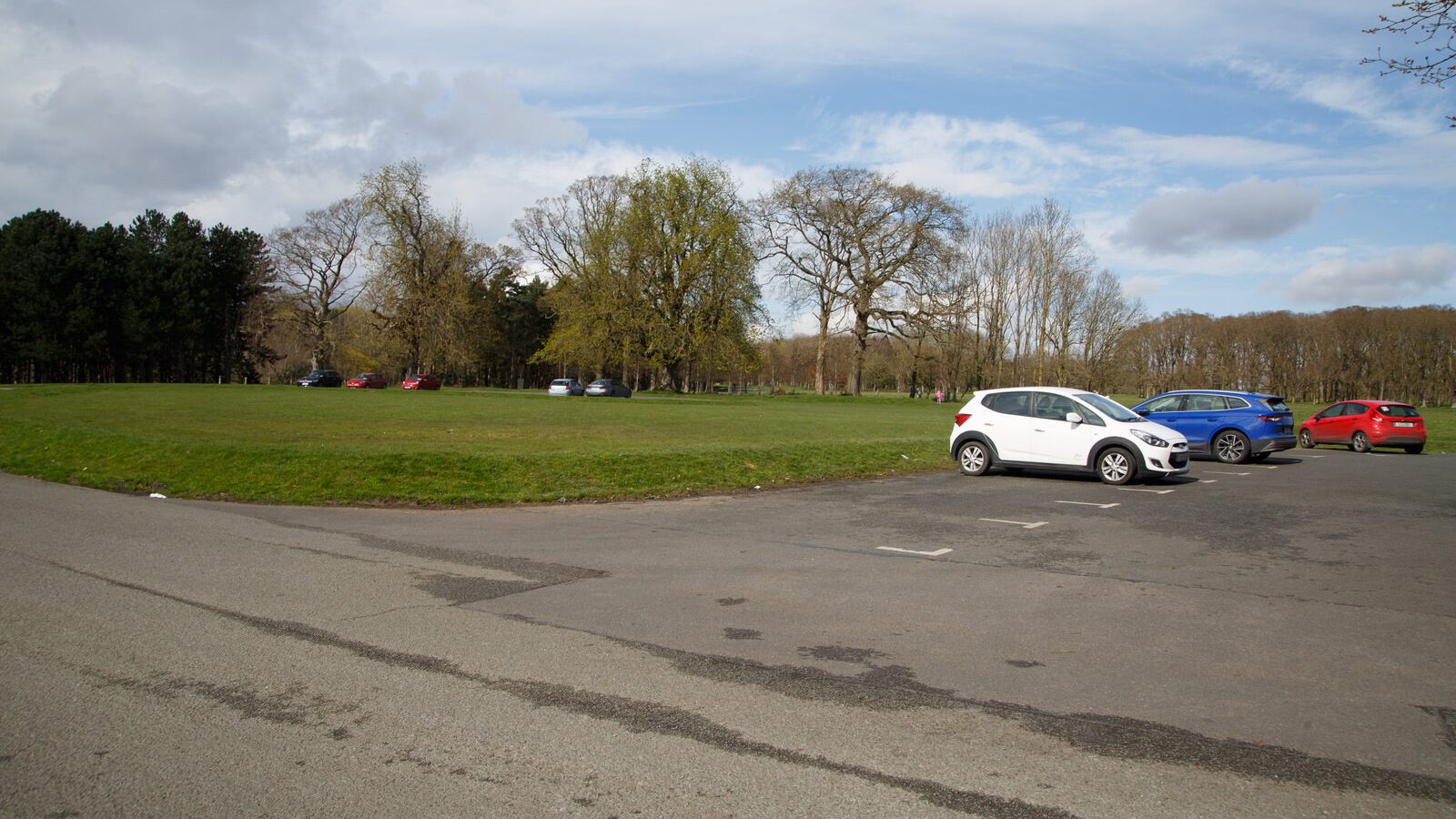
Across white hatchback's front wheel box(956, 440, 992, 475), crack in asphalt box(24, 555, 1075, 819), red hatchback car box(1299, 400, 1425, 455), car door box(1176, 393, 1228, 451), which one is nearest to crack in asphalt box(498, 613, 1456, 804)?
crack in asphalt box(24, 555, 1075, 819)

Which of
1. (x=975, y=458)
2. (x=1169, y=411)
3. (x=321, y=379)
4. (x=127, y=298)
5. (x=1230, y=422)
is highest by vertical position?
(x=127, y=298)

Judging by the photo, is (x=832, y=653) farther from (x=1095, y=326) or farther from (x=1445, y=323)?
(x=1445, y=323)

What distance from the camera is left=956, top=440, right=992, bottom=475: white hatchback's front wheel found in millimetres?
17031

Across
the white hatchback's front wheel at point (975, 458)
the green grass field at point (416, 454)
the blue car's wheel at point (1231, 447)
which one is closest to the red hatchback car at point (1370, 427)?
the green grass field at point (416, 454)

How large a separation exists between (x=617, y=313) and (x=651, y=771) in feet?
190

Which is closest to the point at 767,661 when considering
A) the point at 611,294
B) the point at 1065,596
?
the point at 1065,596

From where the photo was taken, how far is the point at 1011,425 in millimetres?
16578

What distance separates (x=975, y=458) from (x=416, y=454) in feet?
35.4

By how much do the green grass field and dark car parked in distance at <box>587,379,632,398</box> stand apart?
1252 inches

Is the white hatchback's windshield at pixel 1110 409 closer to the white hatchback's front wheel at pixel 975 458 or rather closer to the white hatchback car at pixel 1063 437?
the white hatchback car at pixel 1063 437

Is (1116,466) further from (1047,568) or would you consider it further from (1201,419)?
(1201,419)

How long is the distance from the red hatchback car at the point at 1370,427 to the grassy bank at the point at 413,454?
11.9 m

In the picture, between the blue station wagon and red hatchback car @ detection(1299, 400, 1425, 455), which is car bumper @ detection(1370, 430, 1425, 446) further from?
the blue station wagon

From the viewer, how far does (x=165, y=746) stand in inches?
157
